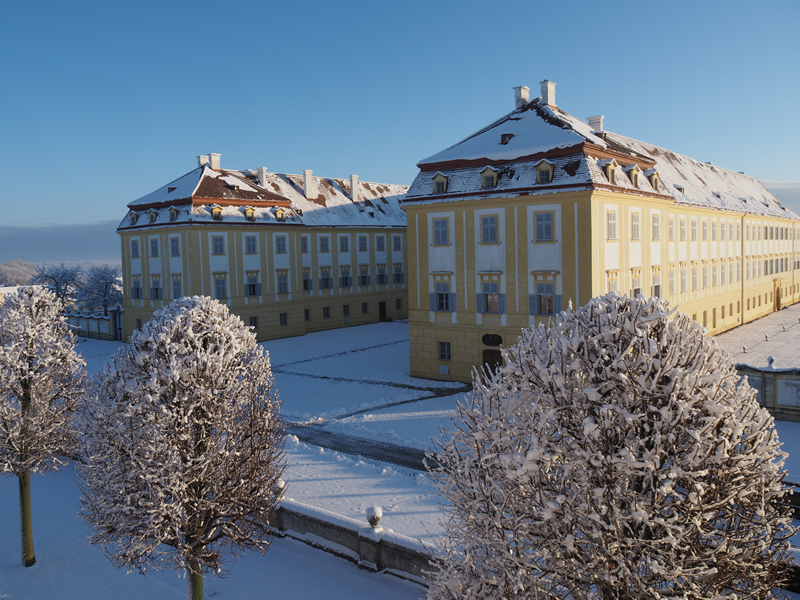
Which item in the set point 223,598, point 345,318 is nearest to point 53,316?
point 223,598

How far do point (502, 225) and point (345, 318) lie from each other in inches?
1101

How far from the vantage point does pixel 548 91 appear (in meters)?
34.7

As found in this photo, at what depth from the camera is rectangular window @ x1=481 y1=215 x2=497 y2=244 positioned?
30.9 meters

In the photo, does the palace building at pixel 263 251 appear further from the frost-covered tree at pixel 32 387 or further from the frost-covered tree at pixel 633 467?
the frost-covered tree at pixel 633 467

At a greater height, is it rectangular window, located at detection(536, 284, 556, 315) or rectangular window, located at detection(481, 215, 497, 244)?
rectangular window, located at detection(481, 215, 497, 244)

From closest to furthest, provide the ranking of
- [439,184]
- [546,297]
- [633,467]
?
1. [633,467]
2. [546,297]
3. [439,184]

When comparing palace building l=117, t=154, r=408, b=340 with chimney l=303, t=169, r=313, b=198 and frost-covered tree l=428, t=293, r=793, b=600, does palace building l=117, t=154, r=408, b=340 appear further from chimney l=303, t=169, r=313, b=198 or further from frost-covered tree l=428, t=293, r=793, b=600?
frost-covered tree l=428, t=293, r=793, b=600

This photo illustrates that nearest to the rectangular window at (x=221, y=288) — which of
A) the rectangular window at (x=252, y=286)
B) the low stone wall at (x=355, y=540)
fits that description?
the rectangular window at (x=252, y=286)

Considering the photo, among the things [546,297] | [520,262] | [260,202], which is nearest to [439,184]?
[520,262]

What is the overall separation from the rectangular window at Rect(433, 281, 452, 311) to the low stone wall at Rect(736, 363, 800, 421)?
14.2m

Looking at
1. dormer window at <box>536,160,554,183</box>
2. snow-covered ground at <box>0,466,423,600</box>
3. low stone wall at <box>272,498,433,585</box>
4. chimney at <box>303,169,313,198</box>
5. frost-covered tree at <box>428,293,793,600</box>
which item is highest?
chimney at <box>303,169,313,198</box>

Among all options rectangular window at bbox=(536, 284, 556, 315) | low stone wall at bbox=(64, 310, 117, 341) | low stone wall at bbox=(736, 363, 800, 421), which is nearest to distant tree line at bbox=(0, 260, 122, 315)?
low stone wall at bbox=(64, 310, 117, 341)

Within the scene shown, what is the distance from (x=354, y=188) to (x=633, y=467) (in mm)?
56893

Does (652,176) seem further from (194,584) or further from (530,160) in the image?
(194,584)
